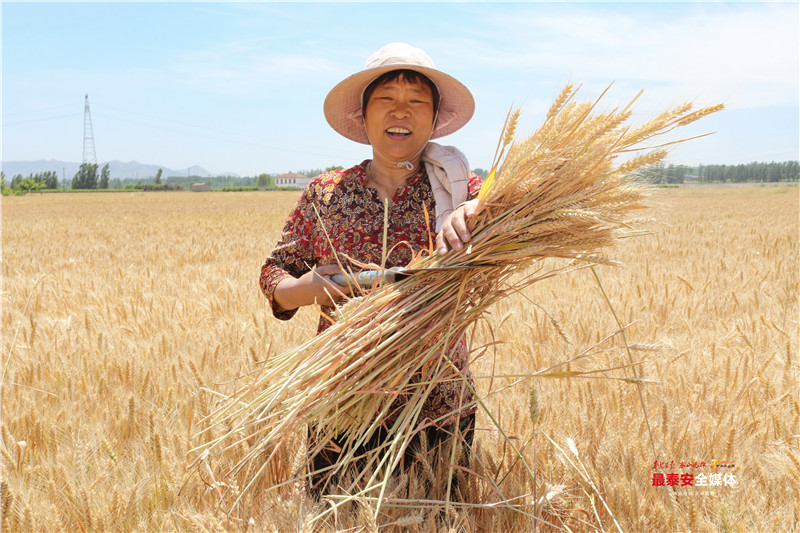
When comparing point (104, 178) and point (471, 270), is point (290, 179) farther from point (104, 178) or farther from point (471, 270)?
point (471, 270)

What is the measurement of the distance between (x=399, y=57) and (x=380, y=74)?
3.9 inches

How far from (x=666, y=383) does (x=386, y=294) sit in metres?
1.38

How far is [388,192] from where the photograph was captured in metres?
1.76

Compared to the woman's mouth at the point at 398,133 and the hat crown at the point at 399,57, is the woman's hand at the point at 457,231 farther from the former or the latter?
the hat crown at the point at 399,57

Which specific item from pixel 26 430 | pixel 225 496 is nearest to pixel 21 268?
pixel 26 430

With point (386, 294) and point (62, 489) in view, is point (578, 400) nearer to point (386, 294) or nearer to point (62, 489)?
point (386, 294)

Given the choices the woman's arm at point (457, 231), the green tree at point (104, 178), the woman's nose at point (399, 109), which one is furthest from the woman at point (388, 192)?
the green tree at point (104, 178)

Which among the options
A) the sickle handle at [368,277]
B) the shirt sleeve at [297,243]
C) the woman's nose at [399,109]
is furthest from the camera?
the shirt sleeve at [297,243]

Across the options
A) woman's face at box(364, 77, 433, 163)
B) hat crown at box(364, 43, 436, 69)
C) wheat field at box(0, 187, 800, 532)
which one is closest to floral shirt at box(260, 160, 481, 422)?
woman's face at box(364, 77, 433, 163)

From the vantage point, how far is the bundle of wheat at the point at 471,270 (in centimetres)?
121

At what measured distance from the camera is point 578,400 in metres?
1.97

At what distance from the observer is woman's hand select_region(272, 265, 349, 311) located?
4.98 feet

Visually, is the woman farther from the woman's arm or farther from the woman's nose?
the woman's arm

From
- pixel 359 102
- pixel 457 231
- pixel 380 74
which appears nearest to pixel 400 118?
pixel 380 74
